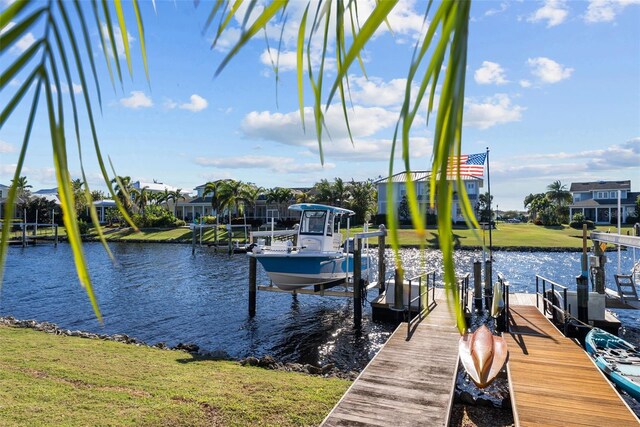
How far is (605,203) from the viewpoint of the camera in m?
85.4

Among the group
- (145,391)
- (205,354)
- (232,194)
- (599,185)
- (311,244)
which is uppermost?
(599,185)

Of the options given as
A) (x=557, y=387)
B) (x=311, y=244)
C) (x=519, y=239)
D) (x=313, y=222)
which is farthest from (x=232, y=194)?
(x=557, y=387)

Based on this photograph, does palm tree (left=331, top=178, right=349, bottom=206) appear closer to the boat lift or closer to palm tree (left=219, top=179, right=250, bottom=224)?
palm tree (left=219, top=179, right=250, bottom=224)

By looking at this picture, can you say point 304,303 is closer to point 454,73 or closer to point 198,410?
point 198,410

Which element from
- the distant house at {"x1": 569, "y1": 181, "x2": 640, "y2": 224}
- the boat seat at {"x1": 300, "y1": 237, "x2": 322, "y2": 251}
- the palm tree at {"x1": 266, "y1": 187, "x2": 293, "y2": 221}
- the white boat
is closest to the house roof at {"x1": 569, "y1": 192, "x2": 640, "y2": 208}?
the distant house at {"x1": 569, "y1": 181, "x2": 640, "y2": 224}

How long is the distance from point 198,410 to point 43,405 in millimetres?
2698

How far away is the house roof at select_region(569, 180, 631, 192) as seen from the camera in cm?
8856

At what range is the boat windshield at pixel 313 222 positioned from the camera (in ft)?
68.9

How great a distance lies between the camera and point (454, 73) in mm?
764

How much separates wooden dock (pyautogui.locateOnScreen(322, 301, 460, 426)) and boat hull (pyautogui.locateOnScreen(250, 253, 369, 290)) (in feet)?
24.3

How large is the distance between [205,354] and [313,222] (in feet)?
29.6

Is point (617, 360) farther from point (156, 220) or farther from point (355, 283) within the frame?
point (156, 220)

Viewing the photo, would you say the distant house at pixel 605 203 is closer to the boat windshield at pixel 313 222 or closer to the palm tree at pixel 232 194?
the palm tree at pixel 232 194

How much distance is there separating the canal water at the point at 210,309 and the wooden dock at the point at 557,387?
208 inches
